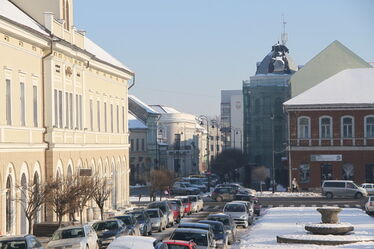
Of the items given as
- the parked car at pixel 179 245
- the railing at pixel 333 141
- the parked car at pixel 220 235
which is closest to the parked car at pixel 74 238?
the parked car at pixel 179 245

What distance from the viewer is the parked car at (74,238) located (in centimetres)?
3028

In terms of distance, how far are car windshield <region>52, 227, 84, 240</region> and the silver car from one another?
1844 cm

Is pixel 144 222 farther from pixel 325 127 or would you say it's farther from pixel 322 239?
pixel 325 127

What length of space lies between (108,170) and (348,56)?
45510mm

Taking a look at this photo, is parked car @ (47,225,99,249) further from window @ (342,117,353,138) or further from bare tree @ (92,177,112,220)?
window @ (342,117,353,138)

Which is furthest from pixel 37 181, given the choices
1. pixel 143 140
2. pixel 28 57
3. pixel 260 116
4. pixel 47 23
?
pixel 143 140

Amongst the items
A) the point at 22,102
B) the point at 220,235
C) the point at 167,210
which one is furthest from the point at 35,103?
the point at 220,235

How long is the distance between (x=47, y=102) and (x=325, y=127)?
44.5 m

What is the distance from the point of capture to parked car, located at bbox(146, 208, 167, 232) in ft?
150

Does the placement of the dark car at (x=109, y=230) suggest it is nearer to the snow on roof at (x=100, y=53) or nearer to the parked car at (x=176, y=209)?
the parked car at (x=176, y=209)

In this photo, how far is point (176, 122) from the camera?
13850 centimetres

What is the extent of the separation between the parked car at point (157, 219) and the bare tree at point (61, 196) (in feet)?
17.2

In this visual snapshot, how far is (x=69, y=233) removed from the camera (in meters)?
31.4

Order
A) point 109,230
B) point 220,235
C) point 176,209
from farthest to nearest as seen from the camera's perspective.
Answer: point 176,209 < point 109,230 < point 220,235
